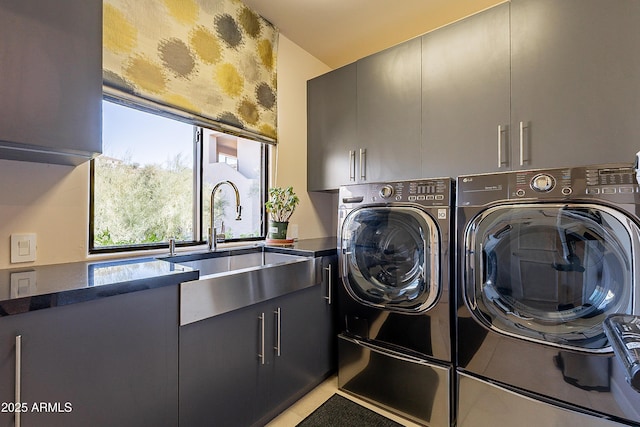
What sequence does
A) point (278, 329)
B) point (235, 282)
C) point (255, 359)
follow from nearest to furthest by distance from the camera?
point (235, 282) < point (255, 359) < point (278, 329)

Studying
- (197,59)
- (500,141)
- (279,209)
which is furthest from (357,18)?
(279,209)

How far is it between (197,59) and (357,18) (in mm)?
1251

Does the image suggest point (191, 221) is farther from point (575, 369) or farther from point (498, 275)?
point (575, 369)

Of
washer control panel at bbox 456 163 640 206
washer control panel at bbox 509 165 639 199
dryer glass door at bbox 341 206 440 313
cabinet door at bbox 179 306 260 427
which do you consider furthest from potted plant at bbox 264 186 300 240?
washer control panel at bbox 509 165 639 199

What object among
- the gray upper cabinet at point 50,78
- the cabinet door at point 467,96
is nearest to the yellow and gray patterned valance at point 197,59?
the gray upper cabinet at point 50,78

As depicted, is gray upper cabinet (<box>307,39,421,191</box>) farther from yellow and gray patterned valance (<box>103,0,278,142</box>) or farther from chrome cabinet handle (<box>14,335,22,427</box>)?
chrome cabinet handle (<box>14,335,22,427</box>)

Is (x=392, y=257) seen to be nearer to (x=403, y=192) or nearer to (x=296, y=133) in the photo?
(x=403, y=192)

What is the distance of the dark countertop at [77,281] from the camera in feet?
2.63

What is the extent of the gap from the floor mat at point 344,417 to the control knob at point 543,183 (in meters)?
1.42

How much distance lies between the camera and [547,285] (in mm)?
1300

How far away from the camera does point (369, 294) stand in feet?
5.90

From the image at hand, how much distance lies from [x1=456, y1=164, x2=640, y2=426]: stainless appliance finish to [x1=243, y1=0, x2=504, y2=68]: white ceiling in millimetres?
1454

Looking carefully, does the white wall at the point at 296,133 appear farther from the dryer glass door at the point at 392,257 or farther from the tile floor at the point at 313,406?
the tile floor at the point at 313,406

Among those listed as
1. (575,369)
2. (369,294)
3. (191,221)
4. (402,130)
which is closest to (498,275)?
(575,369)
